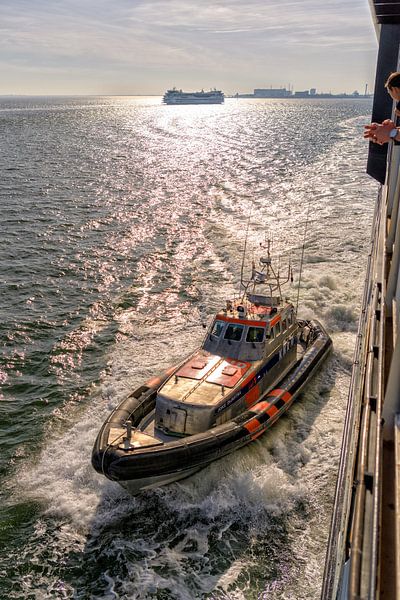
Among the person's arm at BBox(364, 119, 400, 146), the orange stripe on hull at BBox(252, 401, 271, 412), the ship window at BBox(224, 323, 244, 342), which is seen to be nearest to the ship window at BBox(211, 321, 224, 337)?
the ship window at BBox(224, 323, 244, 342)

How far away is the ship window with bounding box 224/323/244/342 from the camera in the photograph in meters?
15.5

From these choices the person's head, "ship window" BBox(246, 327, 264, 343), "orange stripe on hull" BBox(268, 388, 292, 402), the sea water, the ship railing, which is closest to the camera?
the ship railing

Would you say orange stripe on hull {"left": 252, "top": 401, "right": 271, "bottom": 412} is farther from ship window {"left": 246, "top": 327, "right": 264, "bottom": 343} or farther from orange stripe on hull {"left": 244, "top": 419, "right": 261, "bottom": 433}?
ship window {"left": 246, "top": 327, "right": 264, "bottom": 343}

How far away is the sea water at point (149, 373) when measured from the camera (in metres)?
10.7

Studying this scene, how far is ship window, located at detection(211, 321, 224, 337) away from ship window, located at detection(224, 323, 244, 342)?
22 cm

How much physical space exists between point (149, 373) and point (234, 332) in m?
3.89

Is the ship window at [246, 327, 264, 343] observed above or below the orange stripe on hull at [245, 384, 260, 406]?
above

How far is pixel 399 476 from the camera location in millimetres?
3867

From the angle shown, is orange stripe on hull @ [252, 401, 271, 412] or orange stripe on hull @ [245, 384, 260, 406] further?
orange stripe on hull @ [245, 384, 260, 406]

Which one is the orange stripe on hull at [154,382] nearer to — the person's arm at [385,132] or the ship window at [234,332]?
the ship window at [234,332]

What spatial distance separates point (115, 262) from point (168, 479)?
1728 centimetres

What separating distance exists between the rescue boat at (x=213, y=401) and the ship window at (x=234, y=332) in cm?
3

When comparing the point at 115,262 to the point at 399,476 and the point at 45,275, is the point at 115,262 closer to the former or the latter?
the point at 45,275

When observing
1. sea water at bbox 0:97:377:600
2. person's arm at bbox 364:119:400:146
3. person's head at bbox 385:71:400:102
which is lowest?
sea water at bbox 0:97:377:600
